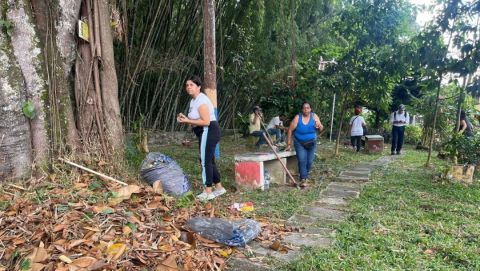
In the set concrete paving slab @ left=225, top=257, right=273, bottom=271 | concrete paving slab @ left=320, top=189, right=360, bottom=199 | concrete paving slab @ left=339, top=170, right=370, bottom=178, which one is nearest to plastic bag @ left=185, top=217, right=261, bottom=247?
concrete paving slab @ left=225, top=257, right=273, bottom=271

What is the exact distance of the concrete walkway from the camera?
8.09ft

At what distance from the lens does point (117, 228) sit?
247 centimetres

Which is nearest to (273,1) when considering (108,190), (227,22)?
(227,22)

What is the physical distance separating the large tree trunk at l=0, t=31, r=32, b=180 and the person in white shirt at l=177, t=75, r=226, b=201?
1347 millimetres

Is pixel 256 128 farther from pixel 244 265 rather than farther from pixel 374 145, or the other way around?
pixel 244 265

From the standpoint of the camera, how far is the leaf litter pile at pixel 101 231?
6.96 feet

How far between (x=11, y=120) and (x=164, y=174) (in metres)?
1.37

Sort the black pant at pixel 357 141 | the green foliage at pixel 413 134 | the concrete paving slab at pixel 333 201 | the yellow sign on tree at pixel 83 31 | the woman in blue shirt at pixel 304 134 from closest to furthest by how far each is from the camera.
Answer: the yellow sign on tree at pixel 83 31, the concrete paving slab at pixel 333 201, the woman in blue shirt at pixel 304 134, the black pant at pixel 357 141, the green foliage at pixel 413 134

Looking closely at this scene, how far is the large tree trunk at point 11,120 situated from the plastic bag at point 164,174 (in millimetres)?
1026

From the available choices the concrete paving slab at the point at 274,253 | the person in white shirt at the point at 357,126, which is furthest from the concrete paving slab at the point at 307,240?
the person in white shirt at the point at 357,126

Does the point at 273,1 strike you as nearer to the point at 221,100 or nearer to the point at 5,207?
the point at 221,100

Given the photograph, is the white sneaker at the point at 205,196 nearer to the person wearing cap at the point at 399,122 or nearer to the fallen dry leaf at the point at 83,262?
the fallen dry leaf at the point at 83,262

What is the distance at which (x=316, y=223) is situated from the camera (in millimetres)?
3287

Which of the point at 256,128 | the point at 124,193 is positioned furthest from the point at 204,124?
the point at 256,128
